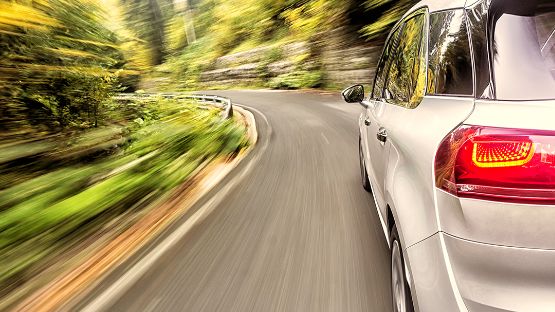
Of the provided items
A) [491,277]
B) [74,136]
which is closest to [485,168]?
[491,277]

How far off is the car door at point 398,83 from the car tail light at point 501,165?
0.71 m

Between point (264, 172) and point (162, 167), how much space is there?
1630 millimetres

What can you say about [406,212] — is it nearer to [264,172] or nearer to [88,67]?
[264,172]

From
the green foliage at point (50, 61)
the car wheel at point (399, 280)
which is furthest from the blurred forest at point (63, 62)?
the car wheel at point (399, 280)

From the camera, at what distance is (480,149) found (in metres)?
1.46

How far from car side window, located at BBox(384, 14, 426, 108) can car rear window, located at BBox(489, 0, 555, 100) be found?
573 mm

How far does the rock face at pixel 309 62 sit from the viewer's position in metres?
19.9

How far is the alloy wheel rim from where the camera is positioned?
2168 millimetres

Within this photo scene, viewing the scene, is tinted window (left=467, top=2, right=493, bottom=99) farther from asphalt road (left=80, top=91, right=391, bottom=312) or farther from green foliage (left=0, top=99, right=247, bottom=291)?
green foliage (left=0, top=99, right=247, bottom=291)

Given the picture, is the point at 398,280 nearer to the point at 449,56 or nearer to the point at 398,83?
the point at 449,56

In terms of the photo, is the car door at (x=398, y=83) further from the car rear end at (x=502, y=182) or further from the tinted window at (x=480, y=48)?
the car rear end at (x=502, y=182)

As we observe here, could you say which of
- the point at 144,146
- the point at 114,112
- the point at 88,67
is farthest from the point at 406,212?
the point at 114,112

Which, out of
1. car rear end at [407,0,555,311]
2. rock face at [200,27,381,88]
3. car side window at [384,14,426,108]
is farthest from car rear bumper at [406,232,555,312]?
rock face at [200,27,381,88]

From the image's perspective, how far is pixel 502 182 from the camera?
1.42m
